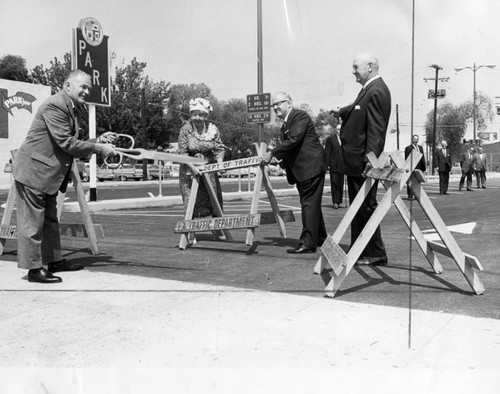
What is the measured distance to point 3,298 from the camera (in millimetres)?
4773

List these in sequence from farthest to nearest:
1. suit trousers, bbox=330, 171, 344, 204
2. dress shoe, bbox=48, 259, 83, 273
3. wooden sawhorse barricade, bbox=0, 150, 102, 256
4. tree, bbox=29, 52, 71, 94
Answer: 1. tree, bbox=29, 52, 71, 94
2. suit trousers, bbox=330, 171, 344, 204
3. wooden sawhorse barricade, bbox=0, 150, 102, 256
4. dress shoe, bbox=48, 259, 83, 273

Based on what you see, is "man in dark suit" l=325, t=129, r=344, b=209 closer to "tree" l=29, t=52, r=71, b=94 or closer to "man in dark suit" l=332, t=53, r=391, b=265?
"man in dark suit" l=332, t=53, r=391, b=265

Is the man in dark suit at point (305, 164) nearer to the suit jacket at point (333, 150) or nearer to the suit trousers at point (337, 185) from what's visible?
the suit jacket at point (333, 150)

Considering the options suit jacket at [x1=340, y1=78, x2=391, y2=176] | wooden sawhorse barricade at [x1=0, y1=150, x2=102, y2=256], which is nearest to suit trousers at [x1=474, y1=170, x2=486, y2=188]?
suit jacket at [x1=340, y1=78, x2=391, y2=176]

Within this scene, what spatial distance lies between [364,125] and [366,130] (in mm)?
55

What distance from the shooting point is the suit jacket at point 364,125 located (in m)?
5.55

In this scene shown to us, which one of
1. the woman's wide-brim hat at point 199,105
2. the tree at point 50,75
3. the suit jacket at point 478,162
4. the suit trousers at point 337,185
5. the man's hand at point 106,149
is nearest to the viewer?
the man's hand at point 106,149

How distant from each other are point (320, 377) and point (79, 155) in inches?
132

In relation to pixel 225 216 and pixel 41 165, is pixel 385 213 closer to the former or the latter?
pixel 225 216

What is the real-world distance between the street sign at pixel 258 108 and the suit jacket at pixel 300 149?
9.69m

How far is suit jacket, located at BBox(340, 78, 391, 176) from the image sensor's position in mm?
5547

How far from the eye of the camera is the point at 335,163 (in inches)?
543

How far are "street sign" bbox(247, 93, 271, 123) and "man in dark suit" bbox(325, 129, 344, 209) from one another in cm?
305

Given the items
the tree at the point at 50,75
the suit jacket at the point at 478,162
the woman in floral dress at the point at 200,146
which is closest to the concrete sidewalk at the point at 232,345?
the woman in floral dress at the point at 200,146
